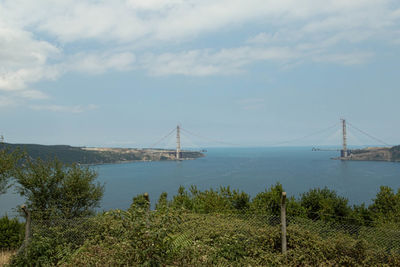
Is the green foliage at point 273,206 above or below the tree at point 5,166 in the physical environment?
below

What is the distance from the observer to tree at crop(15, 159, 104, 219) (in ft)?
27.4

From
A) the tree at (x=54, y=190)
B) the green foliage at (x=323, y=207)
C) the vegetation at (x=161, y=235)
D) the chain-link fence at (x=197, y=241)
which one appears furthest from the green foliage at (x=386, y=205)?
the tree at (x=54, y=190)

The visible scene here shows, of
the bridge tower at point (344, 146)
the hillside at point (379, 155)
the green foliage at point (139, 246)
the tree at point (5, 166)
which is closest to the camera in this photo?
the green foliage at point (139, 246)

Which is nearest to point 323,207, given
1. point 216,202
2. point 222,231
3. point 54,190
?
point 216,202

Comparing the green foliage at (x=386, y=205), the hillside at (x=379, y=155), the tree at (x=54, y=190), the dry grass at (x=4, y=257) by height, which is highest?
the tree at (x=54, y=190)

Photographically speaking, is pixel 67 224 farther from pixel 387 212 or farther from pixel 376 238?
pixel 387 212

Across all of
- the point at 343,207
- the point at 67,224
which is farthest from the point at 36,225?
the point at 343,207

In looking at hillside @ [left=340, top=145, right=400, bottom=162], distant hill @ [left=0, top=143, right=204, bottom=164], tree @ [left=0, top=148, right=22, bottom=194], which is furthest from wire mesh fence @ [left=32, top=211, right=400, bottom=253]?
hillside @ [left=340, top=145, right=400, bottom=162]

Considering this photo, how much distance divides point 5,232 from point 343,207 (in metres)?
11.9

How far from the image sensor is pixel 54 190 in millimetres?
8523

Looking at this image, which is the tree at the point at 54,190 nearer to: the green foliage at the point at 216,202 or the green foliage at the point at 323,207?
the green foliage at the point at 216,202

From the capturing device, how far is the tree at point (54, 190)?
328 inches

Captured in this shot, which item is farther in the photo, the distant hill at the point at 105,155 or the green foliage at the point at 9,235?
the distant hill at the point at 105,155

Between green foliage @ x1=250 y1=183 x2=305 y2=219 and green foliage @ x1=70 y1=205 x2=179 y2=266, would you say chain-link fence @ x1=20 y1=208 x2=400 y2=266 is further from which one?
green foliage @ x1=250 y1=183 x2=305 y2=219
